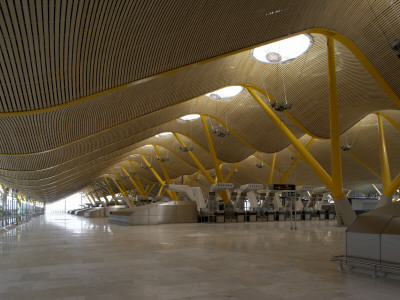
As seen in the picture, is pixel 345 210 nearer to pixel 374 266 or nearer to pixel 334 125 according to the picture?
pixel 334 125

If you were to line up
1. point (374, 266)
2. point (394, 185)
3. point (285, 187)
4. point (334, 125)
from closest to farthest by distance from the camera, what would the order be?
point (374, 266) → point (334, 125) → point (285, 187) → point (394, 185)

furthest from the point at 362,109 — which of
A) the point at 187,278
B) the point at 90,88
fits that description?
the point at 187,278

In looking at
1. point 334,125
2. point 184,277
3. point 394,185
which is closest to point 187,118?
point 394,185

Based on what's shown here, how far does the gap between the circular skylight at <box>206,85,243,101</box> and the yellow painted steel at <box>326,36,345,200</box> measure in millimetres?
A: 11351

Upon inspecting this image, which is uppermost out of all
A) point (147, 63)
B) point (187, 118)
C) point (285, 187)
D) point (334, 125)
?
→ point (187, 118)

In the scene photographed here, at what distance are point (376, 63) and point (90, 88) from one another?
40.4ft

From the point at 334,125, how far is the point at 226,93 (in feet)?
40.9

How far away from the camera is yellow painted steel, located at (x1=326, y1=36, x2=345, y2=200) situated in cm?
1747

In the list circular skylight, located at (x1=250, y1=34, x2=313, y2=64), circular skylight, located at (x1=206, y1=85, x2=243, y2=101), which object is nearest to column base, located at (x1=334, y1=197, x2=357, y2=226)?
circular skylight, located at (x1=250, y1=34, x2=313, y2=64)

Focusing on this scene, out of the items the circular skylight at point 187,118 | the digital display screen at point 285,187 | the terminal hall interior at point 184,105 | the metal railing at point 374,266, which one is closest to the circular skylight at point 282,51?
the terminal hall interior at point 184,105

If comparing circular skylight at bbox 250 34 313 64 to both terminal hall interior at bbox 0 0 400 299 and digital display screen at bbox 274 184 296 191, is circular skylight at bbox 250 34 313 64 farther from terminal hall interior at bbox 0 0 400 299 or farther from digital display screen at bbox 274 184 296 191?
digital display screen at bbox 274 184 296 191

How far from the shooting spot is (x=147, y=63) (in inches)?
469

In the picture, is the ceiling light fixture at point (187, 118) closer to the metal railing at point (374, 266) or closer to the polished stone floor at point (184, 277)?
the polished stone floor at point (184, 277)

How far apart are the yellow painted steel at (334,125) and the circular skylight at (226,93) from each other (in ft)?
37.2
